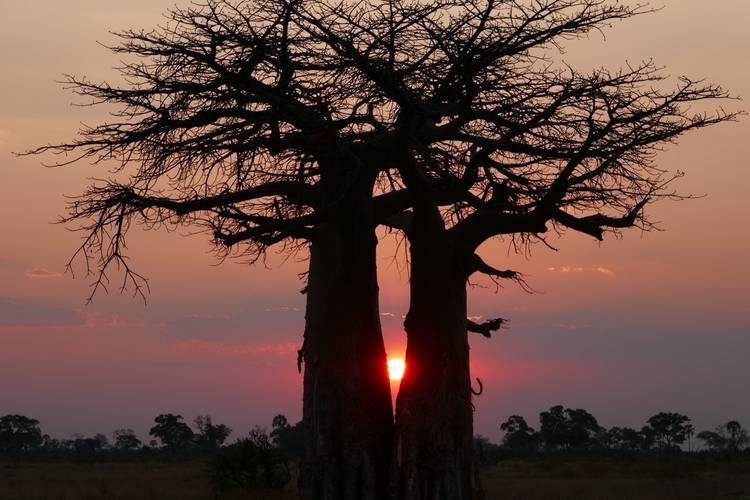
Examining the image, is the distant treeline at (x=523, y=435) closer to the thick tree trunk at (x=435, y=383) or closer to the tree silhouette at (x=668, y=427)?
the tree silhouette at (x=668, y=427)

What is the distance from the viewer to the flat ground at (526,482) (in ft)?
60.5

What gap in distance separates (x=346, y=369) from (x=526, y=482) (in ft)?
60.6

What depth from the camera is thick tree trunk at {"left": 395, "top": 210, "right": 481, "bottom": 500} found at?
8.94m

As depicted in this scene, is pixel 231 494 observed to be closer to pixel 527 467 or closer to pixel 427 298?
pixel 427 298

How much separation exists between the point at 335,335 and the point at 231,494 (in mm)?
7935

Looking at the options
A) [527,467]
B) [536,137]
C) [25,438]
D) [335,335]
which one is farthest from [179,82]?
[25,438]

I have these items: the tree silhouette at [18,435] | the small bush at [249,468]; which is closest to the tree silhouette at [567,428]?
the tree silhouette at [18,435]

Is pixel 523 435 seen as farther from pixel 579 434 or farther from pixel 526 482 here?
pixel 526 482

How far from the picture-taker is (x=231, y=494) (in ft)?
53.6

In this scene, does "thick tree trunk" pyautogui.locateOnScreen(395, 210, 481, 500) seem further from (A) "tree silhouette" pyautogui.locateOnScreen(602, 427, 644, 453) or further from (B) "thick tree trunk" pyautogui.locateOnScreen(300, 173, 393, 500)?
(A) "tree silhouette" pyautogui.locateOnScreen(602, 427, 644, 453)

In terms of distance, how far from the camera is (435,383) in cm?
907

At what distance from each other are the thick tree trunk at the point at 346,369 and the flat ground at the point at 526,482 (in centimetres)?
651

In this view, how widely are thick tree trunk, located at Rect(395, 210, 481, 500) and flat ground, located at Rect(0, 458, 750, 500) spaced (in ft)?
22.0

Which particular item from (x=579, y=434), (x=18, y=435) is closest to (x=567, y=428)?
(x=579, y=434)
